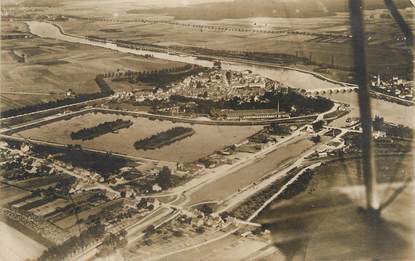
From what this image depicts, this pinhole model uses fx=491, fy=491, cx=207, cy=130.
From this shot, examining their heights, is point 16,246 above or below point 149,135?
below

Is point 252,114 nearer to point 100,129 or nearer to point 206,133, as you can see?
point 206,133

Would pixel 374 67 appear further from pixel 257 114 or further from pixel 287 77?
pixel 257 114

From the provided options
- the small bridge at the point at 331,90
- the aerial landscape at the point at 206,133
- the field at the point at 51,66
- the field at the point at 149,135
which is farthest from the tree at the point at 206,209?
the field at the point at 51,66

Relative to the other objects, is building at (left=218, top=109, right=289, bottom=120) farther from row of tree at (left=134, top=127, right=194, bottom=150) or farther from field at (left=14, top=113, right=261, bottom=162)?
row of tree at (left=134, top=127, right=194, bottom=150)

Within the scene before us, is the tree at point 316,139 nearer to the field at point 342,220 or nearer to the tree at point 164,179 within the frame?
the field at point 342,220

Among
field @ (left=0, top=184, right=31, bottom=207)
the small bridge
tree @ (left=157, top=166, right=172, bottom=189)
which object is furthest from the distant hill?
field @ (left=0, top=184, right=31, bottom=207)

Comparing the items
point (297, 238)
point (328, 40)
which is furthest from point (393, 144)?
point (328, 40)

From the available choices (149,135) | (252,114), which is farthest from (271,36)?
(149,135)
